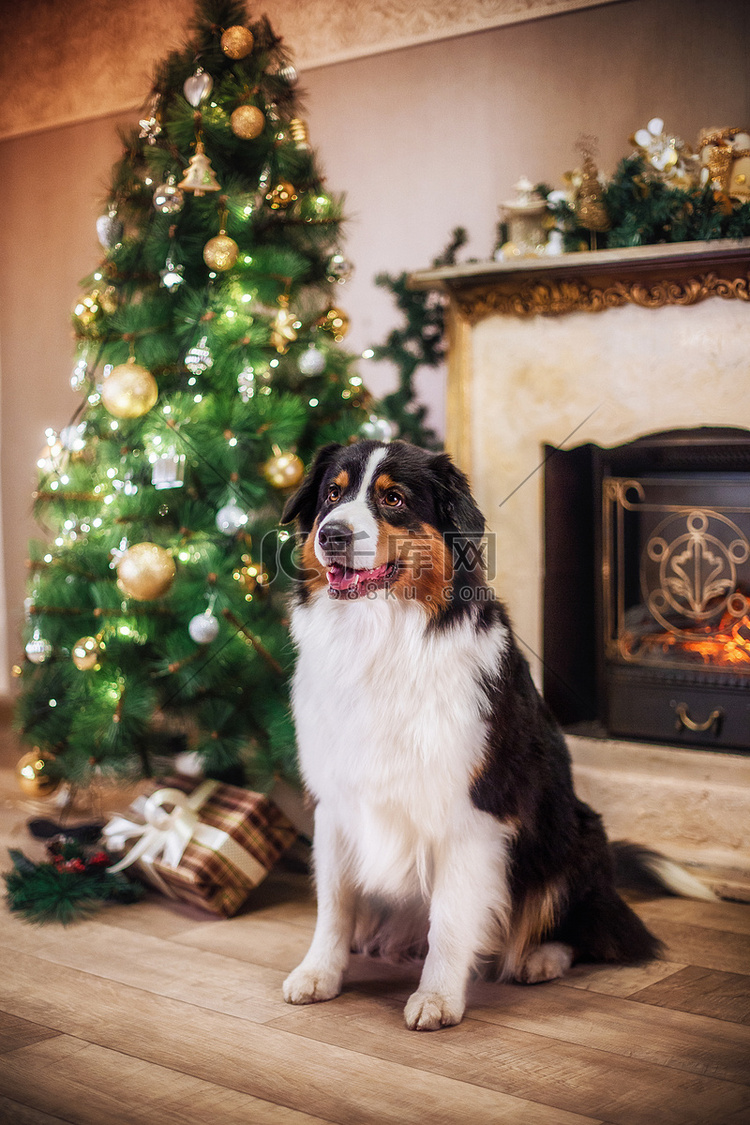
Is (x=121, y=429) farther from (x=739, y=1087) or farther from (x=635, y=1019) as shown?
(x=739, y=1087)

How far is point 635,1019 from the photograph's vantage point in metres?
1.73

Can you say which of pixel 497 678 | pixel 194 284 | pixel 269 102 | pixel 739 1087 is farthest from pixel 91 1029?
pixel 269 102

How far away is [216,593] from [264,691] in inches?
12.3

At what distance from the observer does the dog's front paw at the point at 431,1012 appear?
1.68 metres

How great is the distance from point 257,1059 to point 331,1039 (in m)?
0.14

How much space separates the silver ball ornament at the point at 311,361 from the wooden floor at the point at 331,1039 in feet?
4.56

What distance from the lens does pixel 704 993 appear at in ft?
6.07

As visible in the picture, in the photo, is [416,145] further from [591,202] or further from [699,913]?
[699,913]

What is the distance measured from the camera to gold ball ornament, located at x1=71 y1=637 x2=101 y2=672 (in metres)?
2.44

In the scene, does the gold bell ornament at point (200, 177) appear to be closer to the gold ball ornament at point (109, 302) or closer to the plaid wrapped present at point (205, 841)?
the gold ball ornament at point (109, 302)

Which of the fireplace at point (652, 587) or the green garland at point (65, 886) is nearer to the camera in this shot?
the green garland at point (65, 886)

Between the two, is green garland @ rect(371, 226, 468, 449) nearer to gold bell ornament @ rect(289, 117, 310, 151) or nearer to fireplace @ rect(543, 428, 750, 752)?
fireplace @ rect(543, 428, 750, 752)

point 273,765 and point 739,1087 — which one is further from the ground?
point 273,765

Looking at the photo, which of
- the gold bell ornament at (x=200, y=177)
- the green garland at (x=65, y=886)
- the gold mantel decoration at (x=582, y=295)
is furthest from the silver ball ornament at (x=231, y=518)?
the gold mantel decoration at (x=582, y=295)
